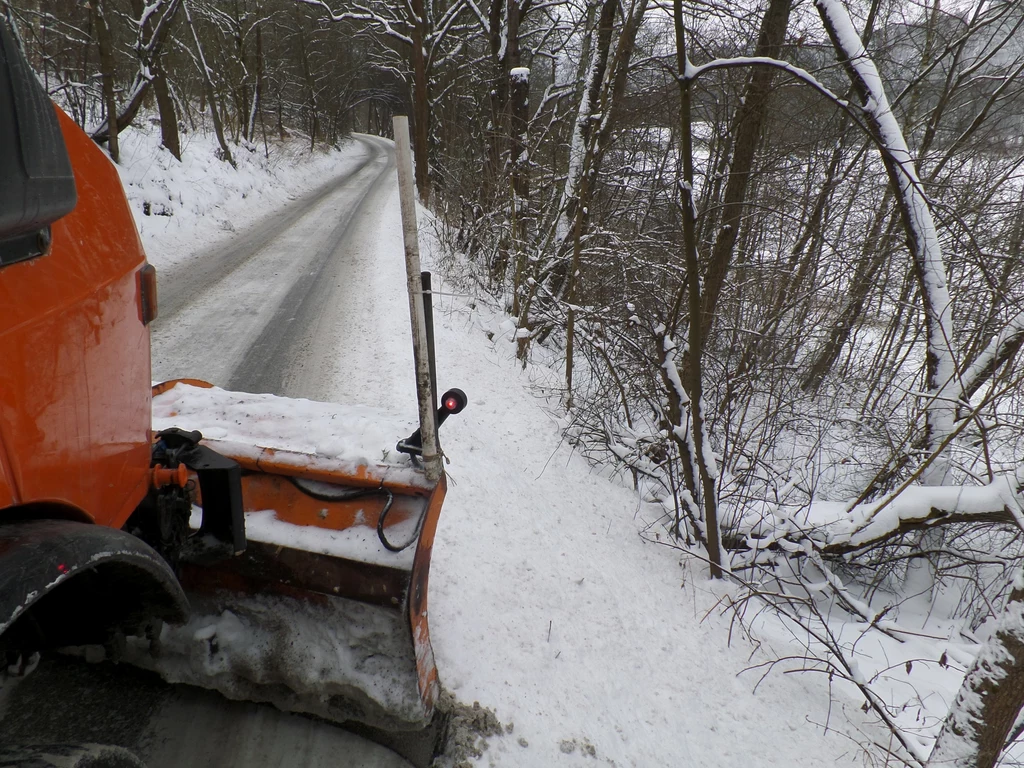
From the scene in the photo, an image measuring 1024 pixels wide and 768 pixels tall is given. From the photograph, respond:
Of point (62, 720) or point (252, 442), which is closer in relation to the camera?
point (62, 720)

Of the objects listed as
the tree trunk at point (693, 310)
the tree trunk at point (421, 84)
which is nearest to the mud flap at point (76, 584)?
the tree trunk at point (693, 310)

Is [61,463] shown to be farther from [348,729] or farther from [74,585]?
[348,729]

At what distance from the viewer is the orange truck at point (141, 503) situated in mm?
1054

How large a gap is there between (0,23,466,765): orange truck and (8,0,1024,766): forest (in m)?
1.89

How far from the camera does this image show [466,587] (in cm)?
292

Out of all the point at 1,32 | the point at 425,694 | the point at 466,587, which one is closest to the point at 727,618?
the point at 466,587

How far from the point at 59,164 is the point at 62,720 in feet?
6.48

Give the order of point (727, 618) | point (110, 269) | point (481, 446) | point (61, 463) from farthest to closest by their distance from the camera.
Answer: point (481, 446) < point (727, 618) < point (110, 269) < point (61, 463)

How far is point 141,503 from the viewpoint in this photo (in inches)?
76.7

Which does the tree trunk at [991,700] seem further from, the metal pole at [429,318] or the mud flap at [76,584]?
the mud flap at [76,584]

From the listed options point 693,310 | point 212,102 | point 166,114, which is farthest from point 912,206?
point 212,102

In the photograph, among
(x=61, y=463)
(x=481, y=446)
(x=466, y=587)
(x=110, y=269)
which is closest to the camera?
(x=61, y=463)

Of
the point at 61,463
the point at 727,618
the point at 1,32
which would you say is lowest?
the point at 727,618

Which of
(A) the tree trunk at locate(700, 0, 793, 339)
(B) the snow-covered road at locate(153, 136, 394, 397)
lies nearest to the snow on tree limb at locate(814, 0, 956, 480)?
(A) the tree trunk at locate(700, 0, 793, 339)
